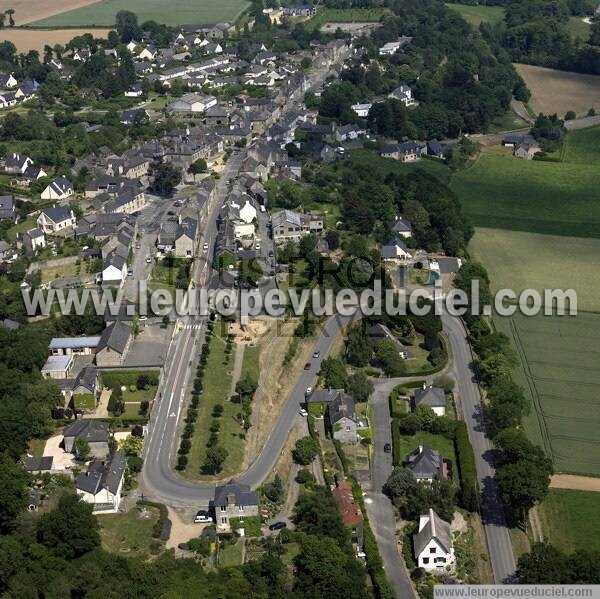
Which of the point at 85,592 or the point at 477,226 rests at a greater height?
the point at 85,592

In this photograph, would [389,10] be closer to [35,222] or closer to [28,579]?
[35,222]

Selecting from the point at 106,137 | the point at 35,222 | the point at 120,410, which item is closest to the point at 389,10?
the point at 106,137

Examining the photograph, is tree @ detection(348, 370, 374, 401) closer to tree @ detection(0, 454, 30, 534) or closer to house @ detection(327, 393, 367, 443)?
house @ detection(327, 393, 367, 443)

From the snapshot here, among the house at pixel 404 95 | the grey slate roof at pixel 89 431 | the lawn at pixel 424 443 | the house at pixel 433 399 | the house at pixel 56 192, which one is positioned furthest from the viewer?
the house at pixel 404 95

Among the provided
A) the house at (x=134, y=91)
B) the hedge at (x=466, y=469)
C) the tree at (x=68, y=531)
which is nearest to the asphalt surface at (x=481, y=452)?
the hedge at (x=466, y=469)

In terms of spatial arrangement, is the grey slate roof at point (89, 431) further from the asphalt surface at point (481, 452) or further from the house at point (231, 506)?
the asphalt surface at point (481, 452)

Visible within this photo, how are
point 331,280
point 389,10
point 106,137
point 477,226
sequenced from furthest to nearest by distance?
1. point 389,10
2. point 106,137
3. point 477,226
4. point 331,280

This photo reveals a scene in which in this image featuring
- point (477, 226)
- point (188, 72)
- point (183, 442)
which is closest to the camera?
point (183, 442)
